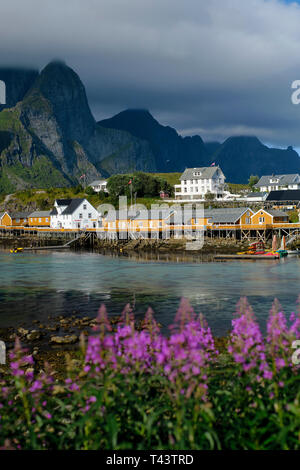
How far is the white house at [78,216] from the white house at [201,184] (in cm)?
3427

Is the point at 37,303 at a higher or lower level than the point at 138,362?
lower

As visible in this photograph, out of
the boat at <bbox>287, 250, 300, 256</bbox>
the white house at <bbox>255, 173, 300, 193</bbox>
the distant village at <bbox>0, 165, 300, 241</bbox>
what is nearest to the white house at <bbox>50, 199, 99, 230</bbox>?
the distant village at <bbox>0, 165, 300, 241</bbox>

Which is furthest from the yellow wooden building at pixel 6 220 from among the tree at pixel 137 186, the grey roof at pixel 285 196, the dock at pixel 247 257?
the dock at pixel 247 257

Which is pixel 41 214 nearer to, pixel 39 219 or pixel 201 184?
pixel 39 219

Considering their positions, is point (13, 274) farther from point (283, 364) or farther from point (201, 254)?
point (283, 364)

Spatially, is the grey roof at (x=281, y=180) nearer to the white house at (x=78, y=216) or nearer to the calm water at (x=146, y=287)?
the white house at (x=78, y=216)

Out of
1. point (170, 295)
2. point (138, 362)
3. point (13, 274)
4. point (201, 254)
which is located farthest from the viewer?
point (201, 254)

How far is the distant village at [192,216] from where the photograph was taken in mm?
95812

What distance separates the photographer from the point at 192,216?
10188cm

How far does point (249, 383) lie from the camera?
23.5 ft

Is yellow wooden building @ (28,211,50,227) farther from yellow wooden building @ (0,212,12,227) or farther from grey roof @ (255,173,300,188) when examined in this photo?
grey roof @ (255,173,300,188)

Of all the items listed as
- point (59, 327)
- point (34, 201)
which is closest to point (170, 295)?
point (59, 327)

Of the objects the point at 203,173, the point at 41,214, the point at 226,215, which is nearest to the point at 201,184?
the point at 203,173
